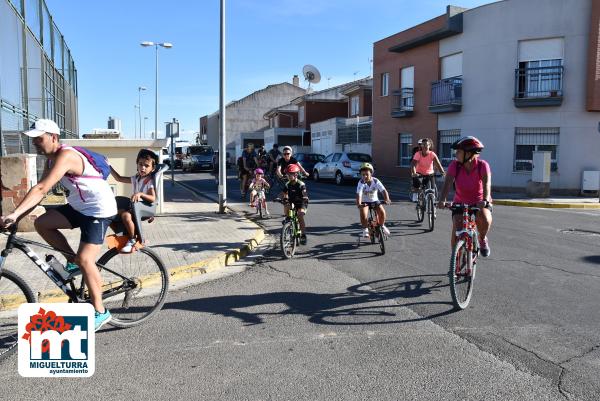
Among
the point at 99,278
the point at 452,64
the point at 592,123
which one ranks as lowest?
the point at 99,278

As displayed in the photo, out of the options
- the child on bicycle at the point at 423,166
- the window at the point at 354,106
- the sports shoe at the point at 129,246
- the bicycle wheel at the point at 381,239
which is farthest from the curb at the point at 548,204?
the window at the point at 354,106

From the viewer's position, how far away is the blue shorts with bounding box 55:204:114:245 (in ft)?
14.4

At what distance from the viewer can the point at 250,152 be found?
15.9 metres

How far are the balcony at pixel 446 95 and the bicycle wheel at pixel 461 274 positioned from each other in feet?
61.3

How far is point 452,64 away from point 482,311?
2068 cm

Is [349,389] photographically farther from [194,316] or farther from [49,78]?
[49,78]

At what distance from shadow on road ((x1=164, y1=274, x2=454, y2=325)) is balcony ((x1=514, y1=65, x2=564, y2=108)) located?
1594 centimetres

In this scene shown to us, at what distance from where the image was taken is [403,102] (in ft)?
90.2

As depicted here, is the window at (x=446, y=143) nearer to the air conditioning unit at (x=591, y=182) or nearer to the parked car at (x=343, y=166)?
the parked car at (x=343, y=166)

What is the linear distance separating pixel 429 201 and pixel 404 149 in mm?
17494

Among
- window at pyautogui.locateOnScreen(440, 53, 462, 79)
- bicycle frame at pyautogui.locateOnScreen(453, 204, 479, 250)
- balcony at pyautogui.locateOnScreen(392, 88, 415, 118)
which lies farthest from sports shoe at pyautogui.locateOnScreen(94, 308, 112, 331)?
balcony at pyautogui.locateOnScreen(392, 88, 415, 118)

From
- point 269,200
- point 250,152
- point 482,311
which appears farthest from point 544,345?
point 269,200

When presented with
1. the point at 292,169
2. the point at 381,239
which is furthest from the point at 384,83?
the point at 381,239

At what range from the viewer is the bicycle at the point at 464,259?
17.3ft
